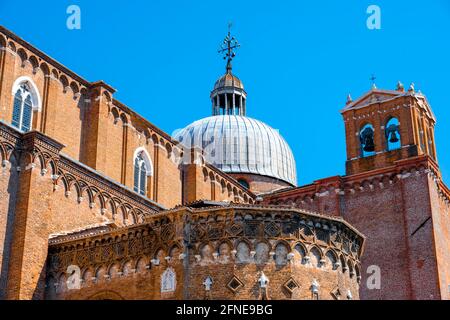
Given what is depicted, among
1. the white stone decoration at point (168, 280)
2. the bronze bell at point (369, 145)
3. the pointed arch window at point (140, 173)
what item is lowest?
the white stone decoration at point (168, 280)

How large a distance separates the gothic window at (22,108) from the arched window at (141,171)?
21.4 feet

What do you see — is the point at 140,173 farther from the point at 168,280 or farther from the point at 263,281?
the point at 263,281

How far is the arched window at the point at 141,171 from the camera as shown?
117ft

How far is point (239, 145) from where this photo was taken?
4788 centimetres

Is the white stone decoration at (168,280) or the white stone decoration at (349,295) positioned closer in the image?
the white stone decoration at (168,280)

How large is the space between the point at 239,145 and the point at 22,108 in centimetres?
1937

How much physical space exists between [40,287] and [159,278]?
4478mm

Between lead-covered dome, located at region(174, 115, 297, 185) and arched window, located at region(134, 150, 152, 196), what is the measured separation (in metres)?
10.7

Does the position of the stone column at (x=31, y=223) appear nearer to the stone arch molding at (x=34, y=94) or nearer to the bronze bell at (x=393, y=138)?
the stone arch molding at (x=34, y=94)

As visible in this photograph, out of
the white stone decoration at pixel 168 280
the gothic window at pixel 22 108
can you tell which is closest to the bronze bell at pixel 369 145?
the gothic window at pixel 22 108

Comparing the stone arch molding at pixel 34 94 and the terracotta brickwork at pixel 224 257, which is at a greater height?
the stone arch molding at pixel 34 94

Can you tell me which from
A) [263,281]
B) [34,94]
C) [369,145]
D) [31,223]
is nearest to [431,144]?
[369,145]

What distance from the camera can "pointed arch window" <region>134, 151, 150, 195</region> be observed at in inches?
1408

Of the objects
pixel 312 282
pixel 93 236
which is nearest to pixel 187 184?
pixel 93 236
